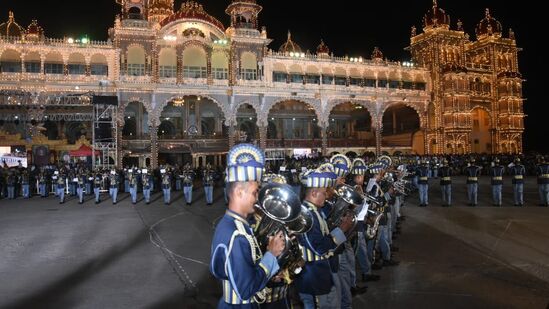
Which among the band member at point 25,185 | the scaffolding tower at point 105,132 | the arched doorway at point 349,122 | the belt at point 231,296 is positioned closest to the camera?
the belt at point 231,296

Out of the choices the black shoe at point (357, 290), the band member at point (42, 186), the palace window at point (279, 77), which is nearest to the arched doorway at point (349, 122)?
the palace window at point (279, 77)

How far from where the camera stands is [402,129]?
46625mm

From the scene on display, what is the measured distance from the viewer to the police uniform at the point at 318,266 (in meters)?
4.34

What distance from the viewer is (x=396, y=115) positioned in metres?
47.4

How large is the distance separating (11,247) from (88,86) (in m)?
22.2

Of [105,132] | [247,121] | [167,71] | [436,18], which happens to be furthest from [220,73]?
[436,18]

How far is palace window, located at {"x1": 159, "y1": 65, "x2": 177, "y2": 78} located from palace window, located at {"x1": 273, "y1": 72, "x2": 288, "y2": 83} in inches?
315

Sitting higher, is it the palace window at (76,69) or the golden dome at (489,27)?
the golden dome at (489,27)

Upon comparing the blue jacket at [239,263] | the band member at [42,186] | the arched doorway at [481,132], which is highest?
the arched doorway at [481,132]

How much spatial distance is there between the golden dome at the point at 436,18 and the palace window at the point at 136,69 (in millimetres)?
27576

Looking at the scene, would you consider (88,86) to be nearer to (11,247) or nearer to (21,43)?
(21,43)

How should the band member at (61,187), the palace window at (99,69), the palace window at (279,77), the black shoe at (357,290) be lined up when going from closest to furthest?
the black shoe at (357,290)
the band member at (61,187)
the palace window at (99,69)
the palace window at (279,77)

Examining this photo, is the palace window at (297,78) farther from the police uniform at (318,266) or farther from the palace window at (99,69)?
the police uniform at (318,266)

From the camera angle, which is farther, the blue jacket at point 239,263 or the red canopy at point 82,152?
the red canopy at point 82,152
